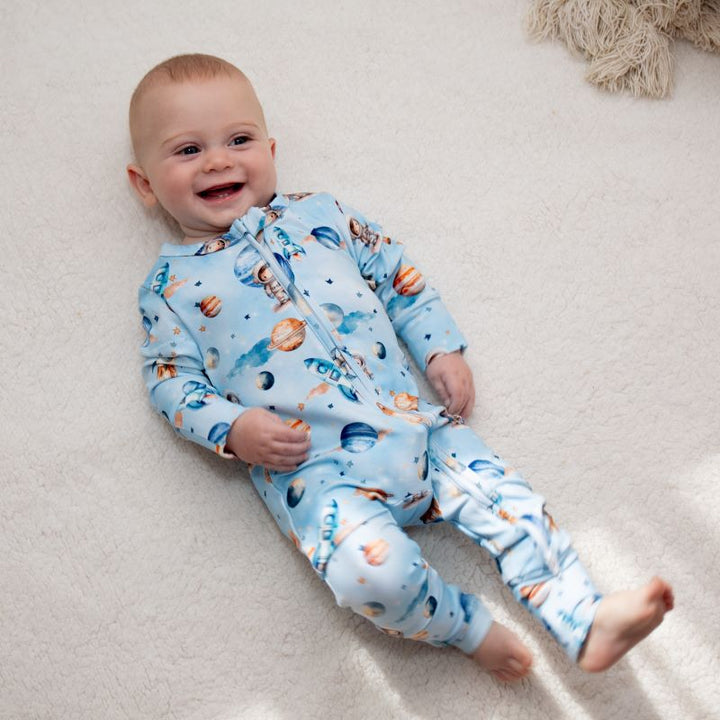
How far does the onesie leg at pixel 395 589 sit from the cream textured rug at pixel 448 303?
7 centimetres

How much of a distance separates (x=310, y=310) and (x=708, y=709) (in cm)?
69

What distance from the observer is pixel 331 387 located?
1081 mm

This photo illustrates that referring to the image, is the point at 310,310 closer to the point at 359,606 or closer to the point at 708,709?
the point at 359,606

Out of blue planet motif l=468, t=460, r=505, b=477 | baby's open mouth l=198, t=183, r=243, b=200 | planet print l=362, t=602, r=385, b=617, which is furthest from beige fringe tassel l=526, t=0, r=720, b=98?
planet print l=362, t=602, r=385, b=617

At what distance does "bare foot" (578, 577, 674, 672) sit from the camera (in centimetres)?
93

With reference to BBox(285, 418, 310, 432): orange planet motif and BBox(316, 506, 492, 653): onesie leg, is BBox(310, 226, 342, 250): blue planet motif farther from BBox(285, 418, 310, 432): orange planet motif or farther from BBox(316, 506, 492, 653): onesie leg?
BBox(316, 506, 492, 653): onesie leg

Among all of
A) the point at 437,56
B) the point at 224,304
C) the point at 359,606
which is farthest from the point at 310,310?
the point at 437,56

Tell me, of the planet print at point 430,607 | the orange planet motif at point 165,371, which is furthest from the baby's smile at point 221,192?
the planet print at point 430,607

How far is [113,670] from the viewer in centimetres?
106

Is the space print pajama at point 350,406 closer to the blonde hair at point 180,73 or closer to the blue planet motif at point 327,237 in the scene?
the blue planet motif at point 327,237

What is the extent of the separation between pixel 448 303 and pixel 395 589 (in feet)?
1.60

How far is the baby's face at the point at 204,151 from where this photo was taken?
118cm

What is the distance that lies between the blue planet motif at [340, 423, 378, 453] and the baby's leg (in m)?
0.10

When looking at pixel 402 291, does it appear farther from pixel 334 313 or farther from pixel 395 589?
pixel 395 589
